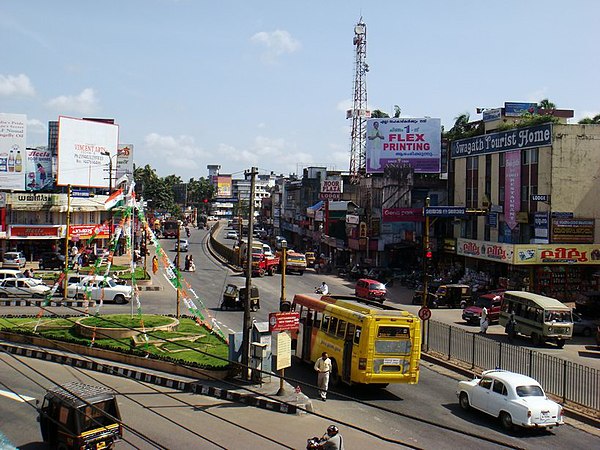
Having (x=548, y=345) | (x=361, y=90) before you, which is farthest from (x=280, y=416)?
(x=361, y=90)

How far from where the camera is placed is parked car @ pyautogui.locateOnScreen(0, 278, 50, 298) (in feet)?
132

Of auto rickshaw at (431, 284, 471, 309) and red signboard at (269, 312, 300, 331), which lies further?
auto rickshaw at (431, 284, 471, 309)

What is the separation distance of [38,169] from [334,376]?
59.1 meters

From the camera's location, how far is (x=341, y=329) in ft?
70.5

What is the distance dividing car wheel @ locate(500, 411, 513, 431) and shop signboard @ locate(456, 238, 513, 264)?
28327mm

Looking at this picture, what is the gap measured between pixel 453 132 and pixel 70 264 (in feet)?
157

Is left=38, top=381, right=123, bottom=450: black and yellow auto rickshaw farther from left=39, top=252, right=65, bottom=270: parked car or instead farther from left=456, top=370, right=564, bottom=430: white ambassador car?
left=39, top=252, right=65, bottom=270: parked car

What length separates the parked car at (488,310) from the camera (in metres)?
37.8

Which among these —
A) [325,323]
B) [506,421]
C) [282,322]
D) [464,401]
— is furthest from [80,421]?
[464,401]

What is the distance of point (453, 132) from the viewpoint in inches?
3159

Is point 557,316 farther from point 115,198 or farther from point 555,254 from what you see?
point 115,198

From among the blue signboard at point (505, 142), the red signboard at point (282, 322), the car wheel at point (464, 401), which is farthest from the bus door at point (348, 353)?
the blue signboard at point (505, 142)

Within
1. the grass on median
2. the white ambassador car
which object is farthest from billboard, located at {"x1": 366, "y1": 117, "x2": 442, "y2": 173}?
the white ambassador car

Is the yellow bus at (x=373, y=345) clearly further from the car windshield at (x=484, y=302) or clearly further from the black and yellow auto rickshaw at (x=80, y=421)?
the car windshield at (x=484, y=302)
